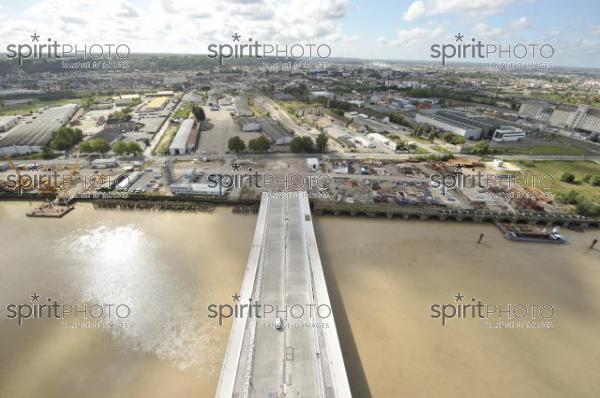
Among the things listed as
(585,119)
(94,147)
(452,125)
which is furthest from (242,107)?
(585,119)

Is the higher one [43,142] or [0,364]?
[43,142]

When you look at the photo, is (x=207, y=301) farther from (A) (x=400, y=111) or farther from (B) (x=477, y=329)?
(A) (x=400, y=111)

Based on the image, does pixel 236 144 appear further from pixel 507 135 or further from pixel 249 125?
pixel 507 135

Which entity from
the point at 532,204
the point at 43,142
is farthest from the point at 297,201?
the point at 43,142

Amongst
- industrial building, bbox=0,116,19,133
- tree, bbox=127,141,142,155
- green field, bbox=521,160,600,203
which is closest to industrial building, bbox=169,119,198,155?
tree, bbox=127,141,142,155

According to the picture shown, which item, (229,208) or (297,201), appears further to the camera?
(229,208)
